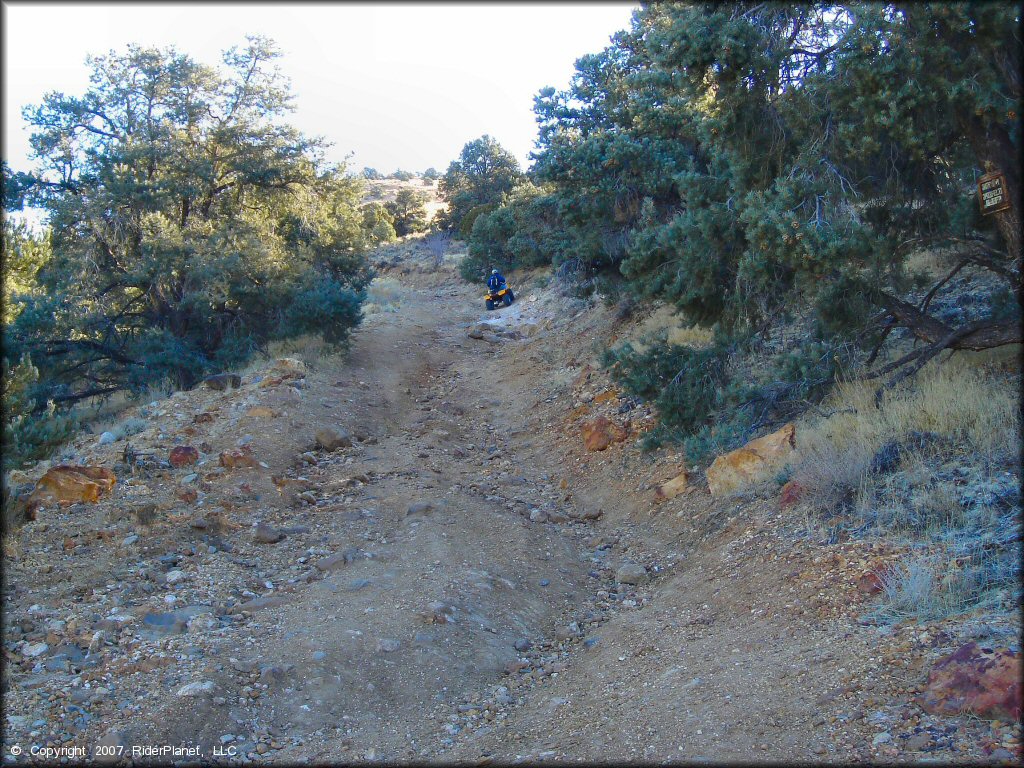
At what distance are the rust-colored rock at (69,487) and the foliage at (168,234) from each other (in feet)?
20.9

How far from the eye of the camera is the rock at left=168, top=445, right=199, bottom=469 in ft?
32.6

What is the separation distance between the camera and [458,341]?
19.9 metres

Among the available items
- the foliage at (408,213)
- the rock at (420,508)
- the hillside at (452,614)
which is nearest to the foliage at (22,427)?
the hillside at (452,614)

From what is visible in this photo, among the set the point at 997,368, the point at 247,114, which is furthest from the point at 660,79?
the point at 247,114

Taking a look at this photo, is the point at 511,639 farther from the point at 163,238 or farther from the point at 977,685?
the point at 163,238

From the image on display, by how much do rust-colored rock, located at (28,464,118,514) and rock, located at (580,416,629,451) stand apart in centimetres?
597

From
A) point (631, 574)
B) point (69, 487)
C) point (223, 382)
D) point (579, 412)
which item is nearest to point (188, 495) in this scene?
point (69, 487)

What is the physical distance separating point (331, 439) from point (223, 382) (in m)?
3.05

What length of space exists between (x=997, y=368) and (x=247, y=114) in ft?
53.9

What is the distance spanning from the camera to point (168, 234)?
634 inches

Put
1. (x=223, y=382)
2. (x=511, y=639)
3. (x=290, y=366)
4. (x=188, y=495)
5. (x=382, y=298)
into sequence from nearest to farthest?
1. (x=511, y=639)
2. (x=188, y=495)
3. (x=223, y=382)
4. (x=290, y=366)
5. (x=382, y=298)

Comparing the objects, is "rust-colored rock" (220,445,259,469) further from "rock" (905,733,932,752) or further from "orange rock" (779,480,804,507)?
"rock" (905,733,932,752)

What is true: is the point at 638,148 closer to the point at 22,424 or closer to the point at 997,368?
the point at 997,368

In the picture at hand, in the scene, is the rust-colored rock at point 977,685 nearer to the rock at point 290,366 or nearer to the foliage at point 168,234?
the rock at point 290,366
